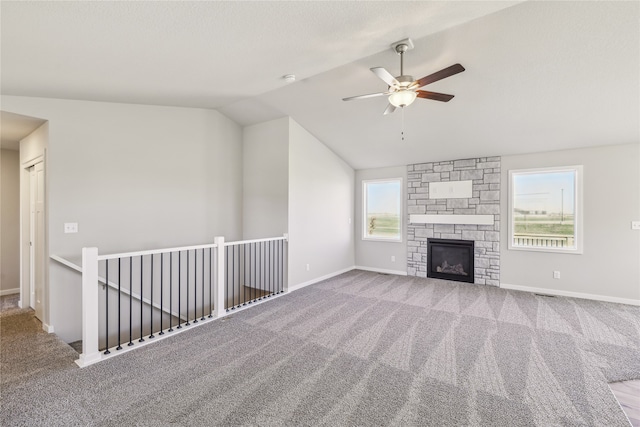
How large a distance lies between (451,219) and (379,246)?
5.45 feet

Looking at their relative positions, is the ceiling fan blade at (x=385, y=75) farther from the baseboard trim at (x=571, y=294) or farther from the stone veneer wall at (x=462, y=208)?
the baseboard trim at (x=571, y=294)

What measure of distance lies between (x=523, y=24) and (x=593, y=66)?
1.06m

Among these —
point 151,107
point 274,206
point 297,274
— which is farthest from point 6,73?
point 297,274

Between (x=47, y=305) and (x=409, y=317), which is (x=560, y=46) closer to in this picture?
(x=409, y=317)

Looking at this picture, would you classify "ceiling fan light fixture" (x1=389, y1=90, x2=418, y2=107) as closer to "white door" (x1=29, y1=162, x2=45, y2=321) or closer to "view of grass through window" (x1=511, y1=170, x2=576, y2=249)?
"view of grass through window" (x1=511, y1=170, x2=576, y2=249)

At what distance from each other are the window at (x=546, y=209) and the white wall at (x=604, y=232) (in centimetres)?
11

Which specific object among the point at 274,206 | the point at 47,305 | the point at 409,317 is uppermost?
the point at 274,206

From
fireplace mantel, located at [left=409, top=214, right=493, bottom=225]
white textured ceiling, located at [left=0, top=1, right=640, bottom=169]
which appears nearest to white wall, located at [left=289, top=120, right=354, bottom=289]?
white textured ceiling, located at [left=0, top=1, right=640, bottom=169]

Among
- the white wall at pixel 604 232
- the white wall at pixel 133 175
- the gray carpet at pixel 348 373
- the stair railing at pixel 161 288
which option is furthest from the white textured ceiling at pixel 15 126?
the white wall at pixel 604 232

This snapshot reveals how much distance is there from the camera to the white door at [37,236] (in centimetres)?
364

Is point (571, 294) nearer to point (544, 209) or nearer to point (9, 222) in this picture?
point (544, 209)

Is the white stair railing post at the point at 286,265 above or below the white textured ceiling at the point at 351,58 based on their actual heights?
below

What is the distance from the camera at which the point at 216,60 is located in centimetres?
271

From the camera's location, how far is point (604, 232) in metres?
4.45
